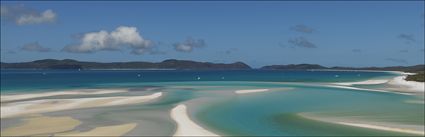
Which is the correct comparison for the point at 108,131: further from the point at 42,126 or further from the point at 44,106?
the point at 44,106

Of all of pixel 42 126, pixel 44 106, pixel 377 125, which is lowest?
pixel 377 125

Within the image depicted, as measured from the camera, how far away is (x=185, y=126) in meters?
26.0

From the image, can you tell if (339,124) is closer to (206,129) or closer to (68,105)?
(206,129)

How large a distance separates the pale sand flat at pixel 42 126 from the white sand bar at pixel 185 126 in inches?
221

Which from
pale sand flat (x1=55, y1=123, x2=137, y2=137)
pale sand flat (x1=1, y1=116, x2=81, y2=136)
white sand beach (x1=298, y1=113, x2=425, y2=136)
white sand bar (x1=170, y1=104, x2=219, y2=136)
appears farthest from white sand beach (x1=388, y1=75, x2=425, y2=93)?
pale sand flat (x1=1, y1=116, x2=81, y2=136)

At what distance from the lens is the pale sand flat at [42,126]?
24.0 meters

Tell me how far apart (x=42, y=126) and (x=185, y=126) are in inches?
298

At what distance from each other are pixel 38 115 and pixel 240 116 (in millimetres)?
12822

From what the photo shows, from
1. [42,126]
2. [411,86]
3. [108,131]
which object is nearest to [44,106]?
[42,126]

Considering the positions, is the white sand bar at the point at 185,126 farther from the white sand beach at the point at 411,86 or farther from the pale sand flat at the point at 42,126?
the white sand beach at the point at 411,86

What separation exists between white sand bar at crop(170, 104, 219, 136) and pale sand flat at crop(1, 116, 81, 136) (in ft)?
18.4

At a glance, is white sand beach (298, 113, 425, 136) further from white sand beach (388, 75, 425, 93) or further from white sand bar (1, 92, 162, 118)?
white sand beach (388, 75, 425, 93)

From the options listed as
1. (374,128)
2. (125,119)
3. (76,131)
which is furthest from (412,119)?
(76,131)

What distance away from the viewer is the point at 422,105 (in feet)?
129
